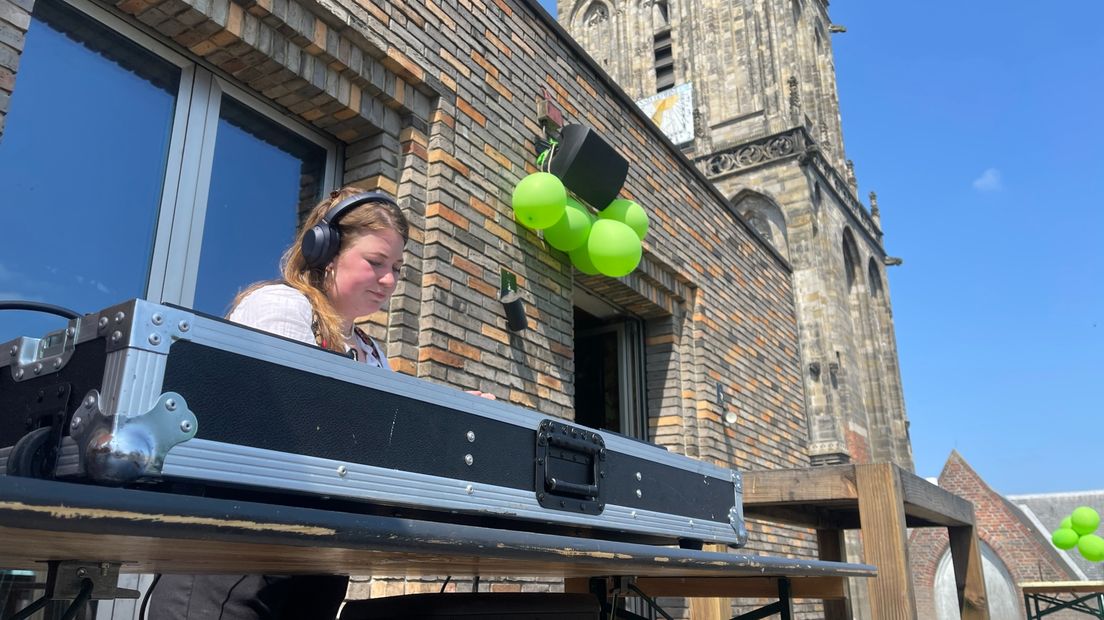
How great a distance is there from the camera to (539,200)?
379 centimetres

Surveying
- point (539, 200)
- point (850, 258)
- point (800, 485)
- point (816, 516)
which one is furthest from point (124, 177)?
point (850, 258)

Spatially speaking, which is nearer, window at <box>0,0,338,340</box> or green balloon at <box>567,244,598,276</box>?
window at <box>0,0,338,340</box>

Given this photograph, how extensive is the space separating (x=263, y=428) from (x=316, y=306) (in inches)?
22.1

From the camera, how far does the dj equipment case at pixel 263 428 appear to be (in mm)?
888

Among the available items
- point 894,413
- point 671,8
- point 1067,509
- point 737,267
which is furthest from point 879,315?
point 737,267

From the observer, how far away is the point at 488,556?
101 centimetres

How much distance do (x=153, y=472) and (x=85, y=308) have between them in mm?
1867

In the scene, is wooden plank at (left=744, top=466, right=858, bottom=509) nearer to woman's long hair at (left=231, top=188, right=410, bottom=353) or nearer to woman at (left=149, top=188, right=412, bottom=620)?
woman at (left=149, top=188, right=412, bottom=620)

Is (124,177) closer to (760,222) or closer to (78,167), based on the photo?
(78,167)

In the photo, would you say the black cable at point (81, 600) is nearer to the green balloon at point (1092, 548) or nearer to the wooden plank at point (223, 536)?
the wooden plank at point (223, 536)

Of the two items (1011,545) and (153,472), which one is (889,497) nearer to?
(153,472)

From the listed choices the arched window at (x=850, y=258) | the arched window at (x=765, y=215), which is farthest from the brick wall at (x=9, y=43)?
the arched window at (x=850, y=258)

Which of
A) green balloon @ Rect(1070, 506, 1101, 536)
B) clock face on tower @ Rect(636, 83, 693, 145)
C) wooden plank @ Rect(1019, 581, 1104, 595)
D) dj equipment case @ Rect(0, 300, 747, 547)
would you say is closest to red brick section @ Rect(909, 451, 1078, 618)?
green balloon @ Rect(1070, 506, 1101, 536)

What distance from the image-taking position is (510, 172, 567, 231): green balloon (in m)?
3.78
